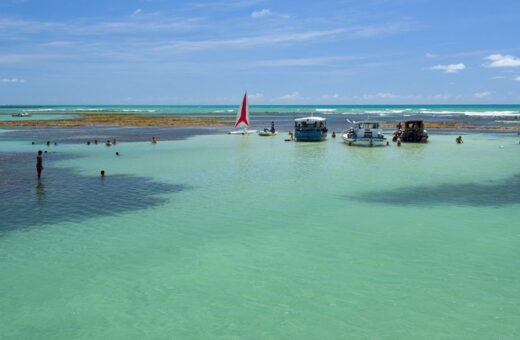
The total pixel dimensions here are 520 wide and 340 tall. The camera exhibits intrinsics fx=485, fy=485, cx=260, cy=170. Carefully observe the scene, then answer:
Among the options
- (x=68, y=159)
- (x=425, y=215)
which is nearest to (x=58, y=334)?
(x=425, y=215)

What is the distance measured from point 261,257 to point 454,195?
40.5ft

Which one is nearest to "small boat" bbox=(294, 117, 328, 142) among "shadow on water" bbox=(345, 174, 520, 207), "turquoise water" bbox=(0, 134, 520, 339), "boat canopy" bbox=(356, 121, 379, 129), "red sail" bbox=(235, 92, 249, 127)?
"boat canopy" bbox=(356, 121, 379, 129)

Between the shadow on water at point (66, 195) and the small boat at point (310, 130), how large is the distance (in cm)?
2740

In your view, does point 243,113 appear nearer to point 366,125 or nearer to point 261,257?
point 366,125

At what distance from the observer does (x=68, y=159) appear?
36969 mm

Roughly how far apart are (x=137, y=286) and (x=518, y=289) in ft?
29.9

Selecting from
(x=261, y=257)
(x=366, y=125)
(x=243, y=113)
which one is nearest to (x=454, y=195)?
(x=261, y=257)

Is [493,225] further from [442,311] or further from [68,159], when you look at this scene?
[68,159]

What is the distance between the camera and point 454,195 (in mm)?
22312

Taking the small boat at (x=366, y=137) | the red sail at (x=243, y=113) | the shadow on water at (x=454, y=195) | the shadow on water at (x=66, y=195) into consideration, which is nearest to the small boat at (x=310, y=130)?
the small boat at (x=366, y=137)

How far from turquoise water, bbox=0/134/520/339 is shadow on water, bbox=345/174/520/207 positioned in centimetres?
10

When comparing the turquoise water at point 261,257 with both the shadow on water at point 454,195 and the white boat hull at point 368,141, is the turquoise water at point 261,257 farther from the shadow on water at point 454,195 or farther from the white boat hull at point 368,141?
the white boat hull at point 368,141

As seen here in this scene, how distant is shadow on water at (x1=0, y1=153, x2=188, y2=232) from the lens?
18.5 meters

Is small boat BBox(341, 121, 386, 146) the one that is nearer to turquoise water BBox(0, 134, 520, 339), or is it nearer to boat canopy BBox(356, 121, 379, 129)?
boat canopy BBox(356, 121, 379, 129)
